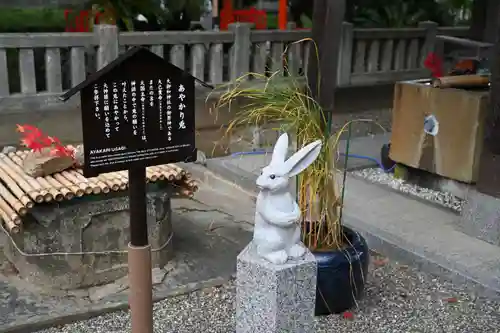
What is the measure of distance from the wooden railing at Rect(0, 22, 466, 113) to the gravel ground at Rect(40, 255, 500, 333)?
6.73 feet

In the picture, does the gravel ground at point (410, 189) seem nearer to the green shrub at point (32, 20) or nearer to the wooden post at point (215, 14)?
the wooden post at point (215, 14)

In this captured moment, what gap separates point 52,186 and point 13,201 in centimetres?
26

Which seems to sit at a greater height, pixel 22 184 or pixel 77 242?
pixel 22 184

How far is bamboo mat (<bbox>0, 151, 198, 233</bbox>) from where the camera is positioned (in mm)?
3797

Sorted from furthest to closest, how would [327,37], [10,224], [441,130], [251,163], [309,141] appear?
[251,163] → [441,130] → [327,37] → [10,224] → [309,141]

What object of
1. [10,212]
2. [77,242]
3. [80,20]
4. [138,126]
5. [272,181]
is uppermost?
[80,20]

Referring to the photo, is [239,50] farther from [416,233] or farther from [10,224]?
[10,224]

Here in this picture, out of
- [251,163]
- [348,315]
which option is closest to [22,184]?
[348,315]

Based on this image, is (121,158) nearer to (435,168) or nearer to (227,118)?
(435,168)

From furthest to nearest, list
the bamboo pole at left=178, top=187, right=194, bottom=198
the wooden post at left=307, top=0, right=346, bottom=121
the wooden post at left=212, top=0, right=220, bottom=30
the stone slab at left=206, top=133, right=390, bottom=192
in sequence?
the wooden post at left=212, top=0, right=220, bottom=30 → the stone slab at left=206, top=133, right=390, bottom=192 → the wooden post at left=307, top=0, right=346, bottom=121 → the bamboo pole at left=178, top=187, right=194, bottom=198

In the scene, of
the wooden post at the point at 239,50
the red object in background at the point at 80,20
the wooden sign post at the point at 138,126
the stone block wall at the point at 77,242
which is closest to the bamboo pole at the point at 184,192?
the stone block wall at the point at 77,242

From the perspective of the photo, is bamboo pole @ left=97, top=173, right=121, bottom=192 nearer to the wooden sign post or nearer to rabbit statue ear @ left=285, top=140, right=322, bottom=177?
the wooden sign post

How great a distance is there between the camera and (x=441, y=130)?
5.83 metres

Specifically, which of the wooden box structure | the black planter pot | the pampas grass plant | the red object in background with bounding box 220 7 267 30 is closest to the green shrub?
the red object in background with bounding box 220 7 267 30
